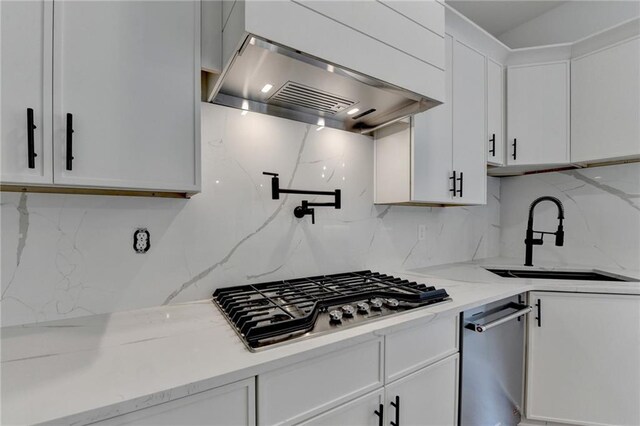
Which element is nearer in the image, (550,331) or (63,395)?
(63,395)

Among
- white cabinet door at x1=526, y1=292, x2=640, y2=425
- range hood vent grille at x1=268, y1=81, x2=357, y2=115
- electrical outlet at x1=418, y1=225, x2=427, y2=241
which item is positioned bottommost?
white cabinet door at x1=526, y1=292, x2=640, y2=425

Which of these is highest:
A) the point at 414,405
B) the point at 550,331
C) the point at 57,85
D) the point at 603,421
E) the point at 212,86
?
the point at 212,86

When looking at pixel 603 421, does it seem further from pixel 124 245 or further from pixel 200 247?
pixel 124 245

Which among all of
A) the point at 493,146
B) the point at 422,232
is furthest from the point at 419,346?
the point at 493,146

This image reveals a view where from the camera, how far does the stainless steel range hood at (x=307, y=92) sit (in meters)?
1.05

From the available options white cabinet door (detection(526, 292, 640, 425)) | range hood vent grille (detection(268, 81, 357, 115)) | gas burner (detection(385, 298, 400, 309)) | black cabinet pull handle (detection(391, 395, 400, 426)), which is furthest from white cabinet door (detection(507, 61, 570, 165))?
black cabinet pull handle (detection(391, 395, 400, 426))

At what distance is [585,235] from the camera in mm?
2189

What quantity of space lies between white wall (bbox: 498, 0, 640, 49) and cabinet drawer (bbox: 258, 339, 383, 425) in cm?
270

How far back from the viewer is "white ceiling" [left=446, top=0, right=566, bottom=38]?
225 cm

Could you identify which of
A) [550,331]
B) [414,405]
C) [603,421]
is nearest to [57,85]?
[414,405]

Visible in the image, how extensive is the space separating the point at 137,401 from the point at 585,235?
9.14 feet

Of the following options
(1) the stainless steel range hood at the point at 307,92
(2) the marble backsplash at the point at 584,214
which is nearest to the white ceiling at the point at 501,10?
(2) the marble backsplash at the point at 584,214

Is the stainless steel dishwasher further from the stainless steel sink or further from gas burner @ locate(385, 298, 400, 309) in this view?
the stainless steel sink

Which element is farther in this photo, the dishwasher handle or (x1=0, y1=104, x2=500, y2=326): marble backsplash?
the dishwasher handle
